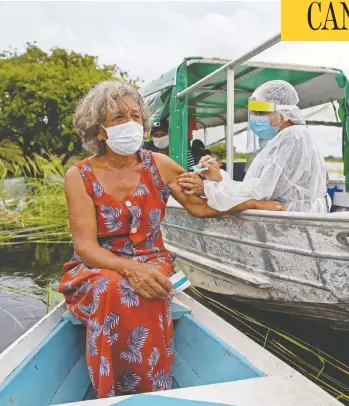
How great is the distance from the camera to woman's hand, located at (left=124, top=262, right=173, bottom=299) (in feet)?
6.75

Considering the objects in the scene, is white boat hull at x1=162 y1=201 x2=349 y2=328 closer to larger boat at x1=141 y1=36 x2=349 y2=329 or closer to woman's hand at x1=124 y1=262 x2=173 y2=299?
larger boat at x1=141 y1=36 x2=349 y2=329

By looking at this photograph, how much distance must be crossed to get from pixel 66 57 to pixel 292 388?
20.9 metres

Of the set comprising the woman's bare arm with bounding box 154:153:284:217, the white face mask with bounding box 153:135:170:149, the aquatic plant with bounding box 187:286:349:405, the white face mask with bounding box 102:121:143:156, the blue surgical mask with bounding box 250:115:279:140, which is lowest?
the aquatic plant with bounding box 187:286:349:405

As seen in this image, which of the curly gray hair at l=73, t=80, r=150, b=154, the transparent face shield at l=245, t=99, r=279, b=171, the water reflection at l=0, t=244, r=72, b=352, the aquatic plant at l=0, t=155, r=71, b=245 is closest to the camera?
the curly gray hair at l=73, t=80, r=150, b=154

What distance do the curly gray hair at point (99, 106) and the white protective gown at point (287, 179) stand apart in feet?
2.92

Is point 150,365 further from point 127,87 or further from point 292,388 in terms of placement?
point 127,87

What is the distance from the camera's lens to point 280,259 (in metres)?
3.16

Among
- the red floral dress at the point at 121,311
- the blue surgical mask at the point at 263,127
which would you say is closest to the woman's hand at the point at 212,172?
the blue surgical mask at the point at 263,127

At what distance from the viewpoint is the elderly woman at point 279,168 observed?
3.05 metres

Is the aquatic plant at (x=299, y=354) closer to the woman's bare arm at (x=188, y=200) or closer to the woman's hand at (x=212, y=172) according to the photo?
the woman's bare arm at (x=188, y=200)

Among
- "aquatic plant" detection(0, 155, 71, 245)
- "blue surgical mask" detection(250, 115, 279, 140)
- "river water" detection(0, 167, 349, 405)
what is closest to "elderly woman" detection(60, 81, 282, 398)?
"blue surgical mask" detection(250, 115, 279, 140)

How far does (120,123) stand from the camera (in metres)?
2.47

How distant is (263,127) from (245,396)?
2319 millimetres

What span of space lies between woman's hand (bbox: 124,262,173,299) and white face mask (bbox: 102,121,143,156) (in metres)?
0.71
